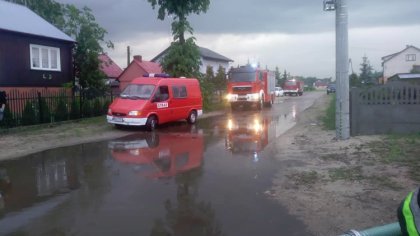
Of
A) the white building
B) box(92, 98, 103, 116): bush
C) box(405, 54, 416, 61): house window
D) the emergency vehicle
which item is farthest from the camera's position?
box(405, 54, 416, 61): house window

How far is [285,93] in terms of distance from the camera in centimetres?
6356

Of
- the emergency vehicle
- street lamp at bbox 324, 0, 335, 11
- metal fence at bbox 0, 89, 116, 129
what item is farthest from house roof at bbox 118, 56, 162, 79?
street lamp at bbox 324, 0, 335, 11

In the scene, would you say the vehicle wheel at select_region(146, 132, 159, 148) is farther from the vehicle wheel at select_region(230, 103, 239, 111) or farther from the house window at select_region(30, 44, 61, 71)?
the vehicle wheel at select_region(230, 103, 239, 111)

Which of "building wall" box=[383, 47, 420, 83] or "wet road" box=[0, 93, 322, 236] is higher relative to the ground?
"building wall" box=[383, 47, 420, 83]

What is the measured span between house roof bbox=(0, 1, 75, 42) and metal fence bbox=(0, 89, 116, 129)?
4545 millimetres

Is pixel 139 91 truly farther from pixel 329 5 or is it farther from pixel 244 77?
pixel 244 77

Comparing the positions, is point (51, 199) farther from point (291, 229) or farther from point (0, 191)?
point (291, 229)

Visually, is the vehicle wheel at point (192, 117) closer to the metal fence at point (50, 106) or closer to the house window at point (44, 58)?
the metal fence at point (50, 106)

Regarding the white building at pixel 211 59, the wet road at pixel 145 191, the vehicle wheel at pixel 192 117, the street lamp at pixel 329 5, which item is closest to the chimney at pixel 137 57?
the white building at pixel 211 59

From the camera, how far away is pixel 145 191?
7.21 m

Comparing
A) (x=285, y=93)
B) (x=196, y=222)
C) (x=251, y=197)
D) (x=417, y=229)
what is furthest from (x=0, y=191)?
(x=285, y=93)

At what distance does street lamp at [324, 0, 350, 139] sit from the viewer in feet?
40.0

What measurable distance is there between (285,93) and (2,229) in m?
60.2

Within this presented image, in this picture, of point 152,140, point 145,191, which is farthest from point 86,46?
point 145,191
